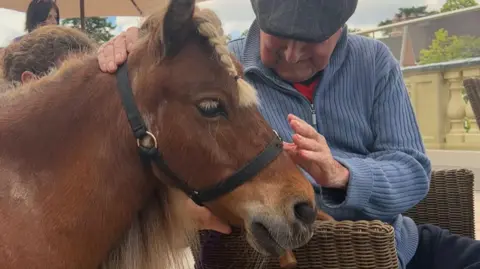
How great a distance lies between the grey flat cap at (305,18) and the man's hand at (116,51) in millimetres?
458

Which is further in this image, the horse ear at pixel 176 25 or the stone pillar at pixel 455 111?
the stone pillar at pixel 455 111

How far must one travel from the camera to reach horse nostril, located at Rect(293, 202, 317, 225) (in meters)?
1.47

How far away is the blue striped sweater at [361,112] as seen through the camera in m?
1.92

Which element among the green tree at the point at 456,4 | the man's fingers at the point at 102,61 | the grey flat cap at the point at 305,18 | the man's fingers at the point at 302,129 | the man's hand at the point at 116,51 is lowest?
the green tree at the point at 456,4

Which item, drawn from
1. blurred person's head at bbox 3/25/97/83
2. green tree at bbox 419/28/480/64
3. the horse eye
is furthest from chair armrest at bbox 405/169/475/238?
green tree at bbox 419/28/480/64

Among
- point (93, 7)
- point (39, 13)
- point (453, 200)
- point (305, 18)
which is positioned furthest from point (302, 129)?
point (93, 7)

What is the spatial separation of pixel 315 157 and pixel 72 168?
64 cm

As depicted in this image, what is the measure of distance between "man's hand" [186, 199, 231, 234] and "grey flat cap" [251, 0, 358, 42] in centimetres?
61

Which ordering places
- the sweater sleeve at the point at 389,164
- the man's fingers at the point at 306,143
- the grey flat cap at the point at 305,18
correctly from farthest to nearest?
the grey flat cap at the point at 305,18 → the sweater sleeve at the point at 389,164 → the man's fingers at the point at 306,143

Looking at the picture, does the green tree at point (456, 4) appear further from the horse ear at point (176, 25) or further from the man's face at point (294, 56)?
the horse ear at point (176, 25)

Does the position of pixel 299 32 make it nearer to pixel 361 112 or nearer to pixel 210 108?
pixel 361 112

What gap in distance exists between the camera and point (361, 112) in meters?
2.02

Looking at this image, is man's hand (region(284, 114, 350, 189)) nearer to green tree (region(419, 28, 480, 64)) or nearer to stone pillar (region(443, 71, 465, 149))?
stone pillar (region(443, 71, 465, 149))

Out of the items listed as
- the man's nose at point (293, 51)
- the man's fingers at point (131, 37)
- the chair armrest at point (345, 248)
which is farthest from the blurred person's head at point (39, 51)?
the chair armrest at point (345, 248)
